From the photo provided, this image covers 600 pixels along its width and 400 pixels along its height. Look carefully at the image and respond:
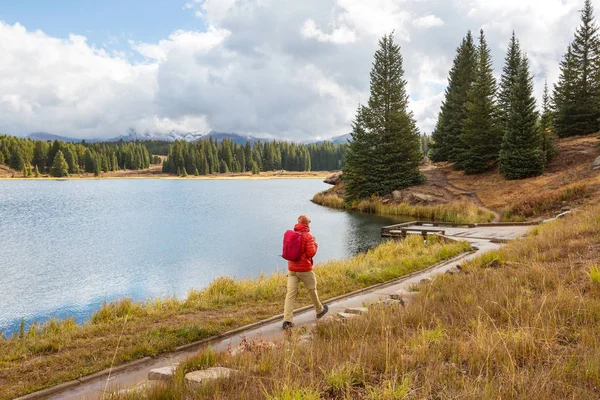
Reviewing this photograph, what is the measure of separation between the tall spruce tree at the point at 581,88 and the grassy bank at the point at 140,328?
41544mm

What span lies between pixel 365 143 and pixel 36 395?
4452 centimetres

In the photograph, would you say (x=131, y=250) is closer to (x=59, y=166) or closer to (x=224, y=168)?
(x=59, y=166)

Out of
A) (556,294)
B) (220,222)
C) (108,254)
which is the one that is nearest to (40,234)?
(108,254)

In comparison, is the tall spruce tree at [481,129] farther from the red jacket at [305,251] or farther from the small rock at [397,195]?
the red jacket at [305,251]

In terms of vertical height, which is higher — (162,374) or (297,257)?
(297,257)

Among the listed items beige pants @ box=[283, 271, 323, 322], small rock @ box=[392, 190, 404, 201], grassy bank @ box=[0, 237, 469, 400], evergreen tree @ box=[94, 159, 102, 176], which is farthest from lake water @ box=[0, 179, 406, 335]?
evergreen tree @ box=[94, 159, 102, 176]

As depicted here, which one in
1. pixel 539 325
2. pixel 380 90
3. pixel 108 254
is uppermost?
pixel 380 90

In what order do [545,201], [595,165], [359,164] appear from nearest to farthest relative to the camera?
1. [545,201]
2. [595,165]
3. [359,164]

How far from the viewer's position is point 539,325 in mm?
5629

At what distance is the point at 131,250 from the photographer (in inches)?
952

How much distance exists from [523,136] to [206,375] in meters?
40.0

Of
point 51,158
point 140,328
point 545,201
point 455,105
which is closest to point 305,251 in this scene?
point 140,328

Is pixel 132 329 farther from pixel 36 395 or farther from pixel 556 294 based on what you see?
pixel 556 294

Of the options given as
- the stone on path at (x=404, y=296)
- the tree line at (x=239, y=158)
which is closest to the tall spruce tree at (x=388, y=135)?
the stone on path at (x=404, y=296)
